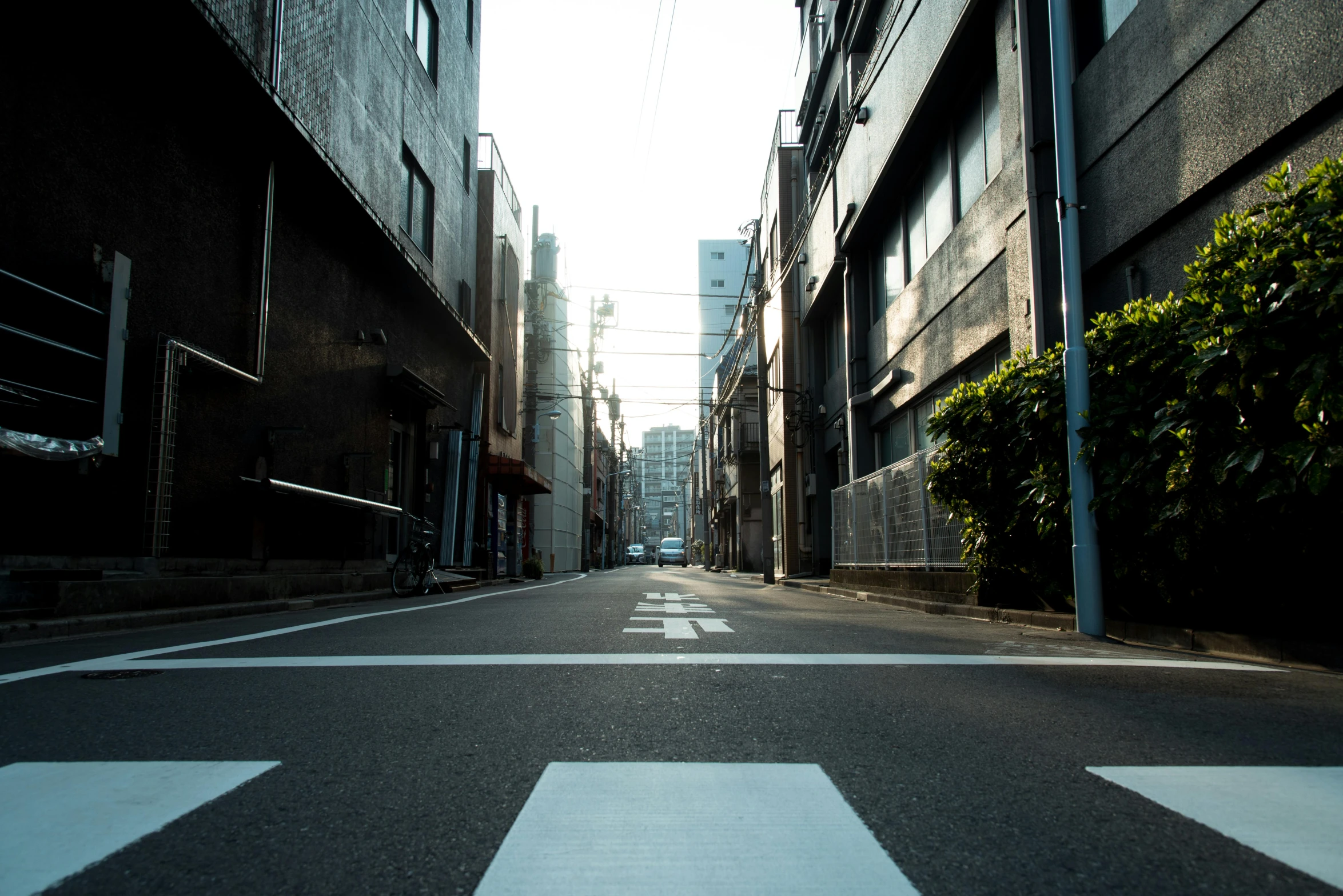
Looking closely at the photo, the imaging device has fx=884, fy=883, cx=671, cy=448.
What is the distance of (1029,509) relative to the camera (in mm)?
6938

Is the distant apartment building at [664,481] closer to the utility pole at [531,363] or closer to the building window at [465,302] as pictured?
the utility pole at [531,363]

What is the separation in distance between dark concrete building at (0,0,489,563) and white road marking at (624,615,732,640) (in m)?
4.56

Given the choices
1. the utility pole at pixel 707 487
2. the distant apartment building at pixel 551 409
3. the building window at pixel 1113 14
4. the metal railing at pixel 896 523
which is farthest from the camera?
the utility pole at pixel 707 487

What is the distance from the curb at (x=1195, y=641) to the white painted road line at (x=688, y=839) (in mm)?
3586

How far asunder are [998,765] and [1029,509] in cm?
505

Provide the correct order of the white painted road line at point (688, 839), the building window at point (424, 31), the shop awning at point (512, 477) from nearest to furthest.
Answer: the white painted road line at point (688, 839) < the building window at point (424, 31) < the shop awning at point (512, 477)

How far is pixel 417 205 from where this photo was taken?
18.1 meters

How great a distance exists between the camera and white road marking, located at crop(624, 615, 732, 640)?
5730mm

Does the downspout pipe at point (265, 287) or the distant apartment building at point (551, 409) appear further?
the distant apartment building at point (551, 409)

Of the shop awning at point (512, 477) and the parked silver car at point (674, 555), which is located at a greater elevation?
the shop awning at point (512, 477)

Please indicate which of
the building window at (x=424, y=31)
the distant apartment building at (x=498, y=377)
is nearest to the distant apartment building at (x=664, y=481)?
the distant apartment building at (x=498, y=377)

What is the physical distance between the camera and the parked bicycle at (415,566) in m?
12.4

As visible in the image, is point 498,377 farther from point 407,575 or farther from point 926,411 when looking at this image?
point 926,411

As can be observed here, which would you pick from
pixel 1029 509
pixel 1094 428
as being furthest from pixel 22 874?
pixel 1029 509
